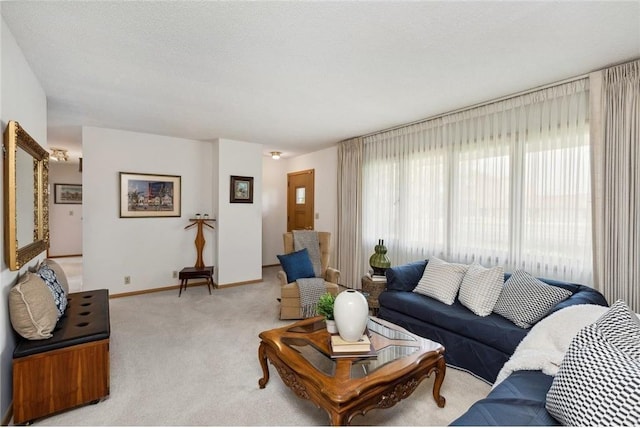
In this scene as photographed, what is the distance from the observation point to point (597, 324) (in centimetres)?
145

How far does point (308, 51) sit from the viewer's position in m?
2.08

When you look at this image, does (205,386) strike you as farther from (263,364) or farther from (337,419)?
(337,419)

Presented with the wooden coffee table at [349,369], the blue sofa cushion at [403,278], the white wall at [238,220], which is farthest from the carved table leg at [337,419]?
the white wall at [238,220]

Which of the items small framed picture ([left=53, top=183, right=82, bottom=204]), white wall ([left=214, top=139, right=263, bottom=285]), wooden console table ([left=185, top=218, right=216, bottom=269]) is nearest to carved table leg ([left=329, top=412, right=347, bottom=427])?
white wall ([left=214, top=139, right=263, bottom=285])

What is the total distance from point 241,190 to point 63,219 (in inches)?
234

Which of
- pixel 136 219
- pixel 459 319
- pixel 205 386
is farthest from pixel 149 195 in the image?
pixel 459 319

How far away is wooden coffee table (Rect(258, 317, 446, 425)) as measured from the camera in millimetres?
1532

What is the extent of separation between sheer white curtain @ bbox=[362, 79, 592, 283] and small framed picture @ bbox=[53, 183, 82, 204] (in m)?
8.14

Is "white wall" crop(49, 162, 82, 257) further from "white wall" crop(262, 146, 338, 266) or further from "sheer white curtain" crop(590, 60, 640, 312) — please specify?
"sheer white curtain" crop(590, 60, 640, 312)

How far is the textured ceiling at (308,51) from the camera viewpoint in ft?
5.49

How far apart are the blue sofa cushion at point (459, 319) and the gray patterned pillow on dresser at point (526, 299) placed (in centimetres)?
7

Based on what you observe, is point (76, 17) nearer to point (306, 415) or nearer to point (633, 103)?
point (306, 415)

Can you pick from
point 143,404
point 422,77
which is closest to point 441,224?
point 422,77

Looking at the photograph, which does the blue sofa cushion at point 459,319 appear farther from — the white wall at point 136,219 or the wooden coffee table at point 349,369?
the white wall at point 136,219
